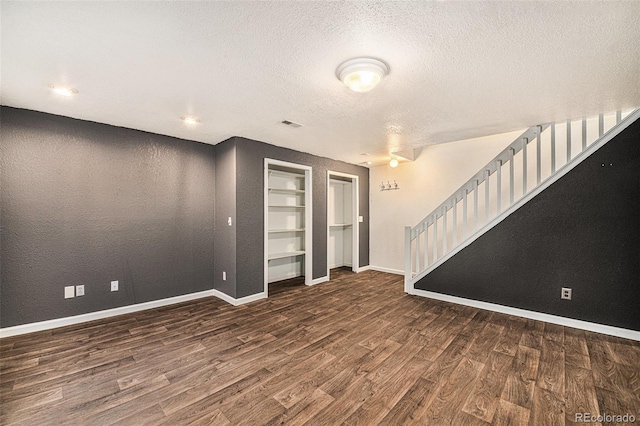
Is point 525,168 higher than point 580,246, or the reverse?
point 525,168

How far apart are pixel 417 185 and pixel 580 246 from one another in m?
2.73

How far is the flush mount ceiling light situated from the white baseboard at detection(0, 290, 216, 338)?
12.1 feet

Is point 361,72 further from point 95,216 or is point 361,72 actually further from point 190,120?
point 95,216

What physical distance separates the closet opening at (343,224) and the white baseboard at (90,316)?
10.1 feet

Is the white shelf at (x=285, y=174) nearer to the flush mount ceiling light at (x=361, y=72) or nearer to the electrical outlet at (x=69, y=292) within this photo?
the flush mount ceiling light at (x=361, y=72)

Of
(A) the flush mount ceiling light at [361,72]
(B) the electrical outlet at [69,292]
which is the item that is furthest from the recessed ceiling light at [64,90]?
(A) the flush mount ceiling light at [361,72]

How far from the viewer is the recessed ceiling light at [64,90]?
229 cm

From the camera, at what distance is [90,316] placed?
3111 millimetres

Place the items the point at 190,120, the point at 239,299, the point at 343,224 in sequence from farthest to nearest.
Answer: the point at 343,224 → the point at 239,299 → the point at 190,120

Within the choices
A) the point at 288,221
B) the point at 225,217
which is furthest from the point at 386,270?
the point at 225,217

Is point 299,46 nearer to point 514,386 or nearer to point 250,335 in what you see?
point 250,335

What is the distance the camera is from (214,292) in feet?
13.6

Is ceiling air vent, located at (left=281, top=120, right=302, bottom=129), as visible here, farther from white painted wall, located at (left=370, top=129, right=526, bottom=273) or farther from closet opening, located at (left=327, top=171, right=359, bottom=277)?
white painted wall, located at (left=370, top=129, right=526, bottom=273)

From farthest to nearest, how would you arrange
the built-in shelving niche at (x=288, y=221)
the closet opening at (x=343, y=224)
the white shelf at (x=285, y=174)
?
the closet opening at (x=343, y=224)
the white shelf at (x=285, y=174)
the built-in shelving niche at (x=288, y=221)
